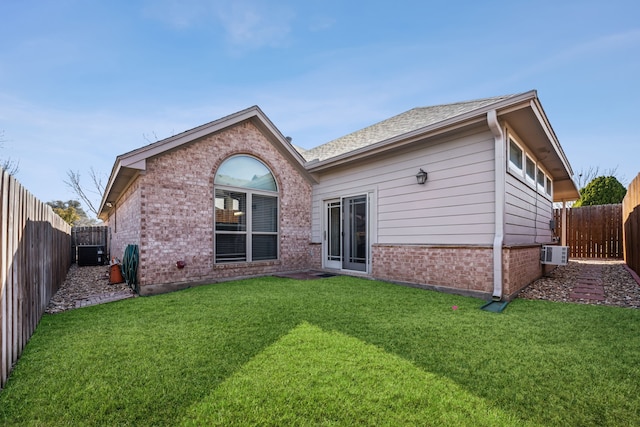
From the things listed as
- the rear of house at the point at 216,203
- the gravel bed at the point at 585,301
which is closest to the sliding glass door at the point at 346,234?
the rear of house at the point at 216,203

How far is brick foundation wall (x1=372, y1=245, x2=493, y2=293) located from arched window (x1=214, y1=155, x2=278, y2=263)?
2.94 meters

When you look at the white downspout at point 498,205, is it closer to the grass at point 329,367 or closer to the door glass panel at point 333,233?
the grass at point 329,367

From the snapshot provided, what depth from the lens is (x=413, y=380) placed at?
2.25m

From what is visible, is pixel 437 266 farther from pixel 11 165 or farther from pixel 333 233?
pixel 11 165

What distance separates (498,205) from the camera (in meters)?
5.07

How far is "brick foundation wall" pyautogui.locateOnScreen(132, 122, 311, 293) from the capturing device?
581 centimetres

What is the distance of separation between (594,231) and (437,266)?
1088 cm

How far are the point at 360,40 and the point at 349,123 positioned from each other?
5772 mm

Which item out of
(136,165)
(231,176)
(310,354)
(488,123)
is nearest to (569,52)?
(488,123)

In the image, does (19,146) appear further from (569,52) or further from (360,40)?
(569,52)

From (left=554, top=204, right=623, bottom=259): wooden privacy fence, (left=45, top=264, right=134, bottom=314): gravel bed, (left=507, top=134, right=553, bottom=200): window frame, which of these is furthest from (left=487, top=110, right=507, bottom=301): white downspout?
(left=554, top=204, right=623, bottom=259): wooden privacy fence

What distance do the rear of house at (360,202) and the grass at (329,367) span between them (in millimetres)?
1607

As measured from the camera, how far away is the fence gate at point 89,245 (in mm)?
11875

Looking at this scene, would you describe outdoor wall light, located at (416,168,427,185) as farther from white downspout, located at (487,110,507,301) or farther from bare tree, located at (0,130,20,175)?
bare tree, located at (0,130,20,175)
